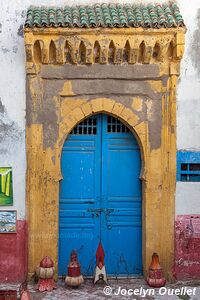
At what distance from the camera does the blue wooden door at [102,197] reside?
9570 millimetres

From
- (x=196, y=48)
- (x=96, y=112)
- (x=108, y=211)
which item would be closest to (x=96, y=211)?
(x=108, y=211)

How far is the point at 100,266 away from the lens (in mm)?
9141

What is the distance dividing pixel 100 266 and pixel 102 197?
1148mm

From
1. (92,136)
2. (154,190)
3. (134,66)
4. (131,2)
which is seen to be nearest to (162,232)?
(154,190)

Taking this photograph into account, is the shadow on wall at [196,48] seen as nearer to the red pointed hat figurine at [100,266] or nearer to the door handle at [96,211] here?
the door handle at [96,211]

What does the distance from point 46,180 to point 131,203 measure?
4.88 feet

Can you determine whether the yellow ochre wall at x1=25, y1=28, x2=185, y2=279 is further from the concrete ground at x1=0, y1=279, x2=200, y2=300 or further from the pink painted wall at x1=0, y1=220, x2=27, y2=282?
the concrete ground at x1=0, y1=279, x2=200, y2=300

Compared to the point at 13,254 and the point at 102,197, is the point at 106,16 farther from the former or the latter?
the point at 13,254

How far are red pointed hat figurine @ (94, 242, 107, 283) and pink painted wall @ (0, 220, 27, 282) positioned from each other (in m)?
1.17

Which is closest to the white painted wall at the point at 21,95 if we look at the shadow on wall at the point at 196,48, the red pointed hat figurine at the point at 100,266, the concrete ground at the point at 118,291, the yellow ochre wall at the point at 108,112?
the shadow on wall at the point at 196,48

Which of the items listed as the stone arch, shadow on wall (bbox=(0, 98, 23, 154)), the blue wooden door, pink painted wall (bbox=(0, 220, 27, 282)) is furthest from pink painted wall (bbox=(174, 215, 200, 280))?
shadow on wall (bbox=(0, 98, 23, 154))

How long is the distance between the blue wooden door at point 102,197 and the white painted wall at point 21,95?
A: 0.75 m

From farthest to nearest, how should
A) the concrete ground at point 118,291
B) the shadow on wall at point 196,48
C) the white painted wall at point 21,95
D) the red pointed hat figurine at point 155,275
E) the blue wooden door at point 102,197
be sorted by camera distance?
the blue wooden door at point 102,197
the shadow on wall at point 196,48
the white painted wall at point 21,95
the red pointed hat figurine at point 155,275
the concrete ground at point 118,291

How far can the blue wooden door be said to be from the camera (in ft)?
31.4
